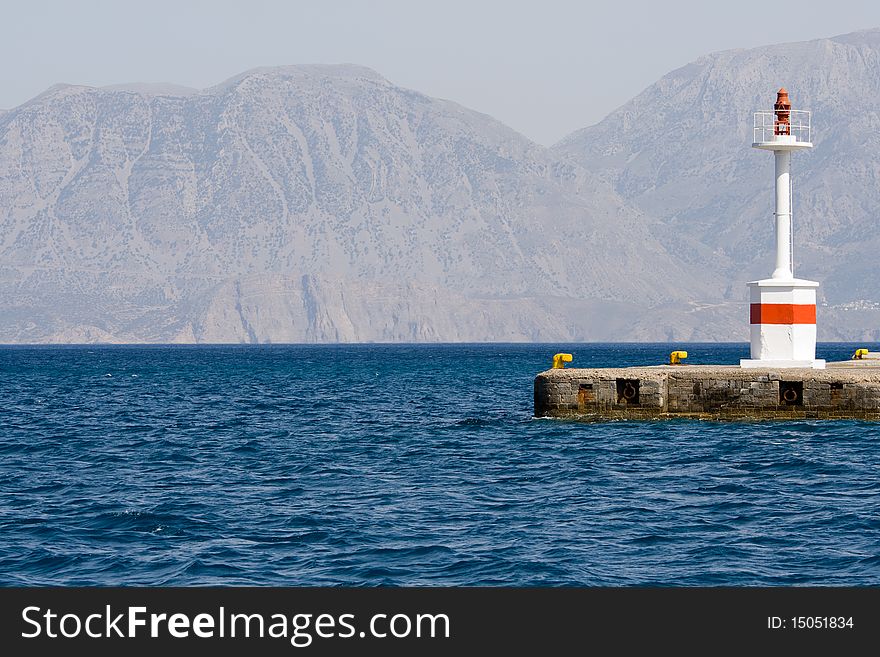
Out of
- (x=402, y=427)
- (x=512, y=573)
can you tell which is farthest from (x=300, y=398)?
(x=512, y=573)

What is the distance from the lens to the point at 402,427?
4728cm

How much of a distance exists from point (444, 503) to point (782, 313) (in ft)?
58.4

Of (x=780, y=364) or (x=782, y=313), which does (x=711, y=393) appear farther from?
(x=782, y=313)

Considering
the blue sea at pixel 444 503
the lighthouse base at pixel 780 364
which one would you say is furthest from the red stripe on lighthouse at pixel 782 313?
the blue sea at pixel 444 503

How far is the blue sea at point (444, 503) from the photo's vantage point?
67.9 feet

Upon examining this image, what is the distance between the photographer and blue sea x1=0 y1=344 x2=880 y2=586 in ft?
67.9

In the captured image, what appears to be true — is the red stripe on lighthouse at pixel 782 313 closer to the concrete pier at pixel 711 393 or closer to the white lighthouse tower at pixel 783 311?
the white lighthouse tower at pixel 783 311

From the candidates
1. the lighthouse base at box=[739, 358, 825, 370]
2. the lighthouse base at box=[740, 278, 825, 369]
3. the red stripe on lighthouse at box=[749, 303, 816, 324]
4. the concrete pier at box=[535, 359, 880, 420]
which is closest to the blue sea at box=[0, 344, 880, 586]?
the concrete pier at box=[535, 359, 880, 420]

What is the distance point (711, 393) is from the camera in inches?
1566

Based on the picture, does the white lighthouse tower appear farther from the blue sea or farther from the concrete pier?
the blue sea

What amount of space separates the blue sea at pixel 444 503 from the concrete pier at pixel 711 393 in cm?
55

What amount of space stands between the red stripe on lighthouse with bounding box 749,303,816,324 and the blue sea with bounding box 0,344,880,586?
425 cm

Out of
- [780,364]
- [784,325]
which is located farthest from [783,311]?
[780,364]
